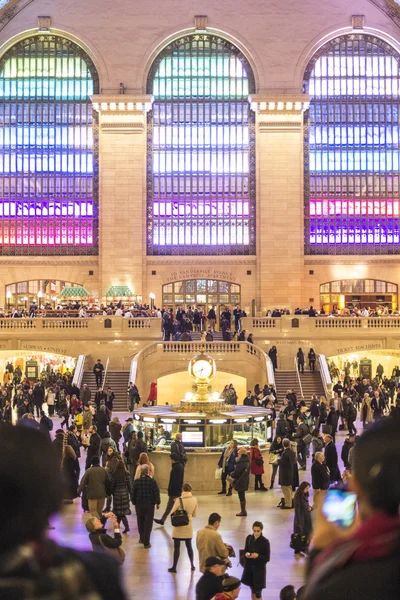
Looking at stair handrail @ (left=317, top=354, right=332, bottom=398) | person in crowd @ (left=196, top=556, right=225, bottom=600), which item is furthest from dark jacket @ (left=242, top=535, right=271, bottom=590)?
stair handrail @ (left=317, top=354, right=332, bottom=398)

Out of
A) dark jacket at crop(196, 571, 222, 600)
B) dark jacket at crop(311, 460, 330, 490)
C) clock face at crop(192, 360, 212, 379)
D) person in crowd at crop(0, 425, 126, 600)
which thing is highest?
person in crowd at crop(0, 425, 126, 600)

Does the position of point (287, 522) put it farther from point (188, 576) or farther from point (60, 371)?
point (60, 371)

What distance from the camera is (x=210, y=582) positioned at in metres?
8.44

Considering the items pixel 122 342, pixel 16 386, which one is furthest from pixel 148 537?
pixel 122 342

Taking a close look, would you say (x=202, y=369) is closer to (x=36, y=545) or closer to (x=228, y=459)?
(x=228, y=459)

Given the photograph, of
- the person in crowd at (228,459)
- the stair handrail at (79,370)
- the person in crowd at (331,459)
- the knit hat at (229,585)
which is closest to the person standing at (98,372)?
the stair handrail at (79,370)

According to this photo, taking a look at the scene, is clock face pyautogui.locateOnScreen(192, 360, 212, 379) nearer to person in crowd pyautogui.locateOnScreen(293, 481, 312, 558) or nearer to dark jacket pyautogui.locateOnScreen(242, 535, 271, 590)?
person in crowd pyautogui.locateOnScreen(293, 481, 312, 558)

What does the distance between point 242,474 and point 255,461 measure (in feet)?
7.49

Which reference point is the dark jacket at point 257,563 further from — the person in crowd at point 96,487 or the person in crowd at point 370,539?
the person in crowd at point 370,539

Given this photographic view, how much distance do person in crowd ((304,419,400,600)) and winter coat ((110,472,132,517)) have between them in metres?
12.1

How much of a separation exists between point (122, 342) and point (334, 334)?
924cm

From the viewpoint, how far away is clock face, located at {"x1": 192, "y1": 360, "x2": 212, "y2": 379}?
20.4 m

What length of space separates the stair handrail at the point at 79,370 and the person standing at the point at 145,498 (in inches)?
927

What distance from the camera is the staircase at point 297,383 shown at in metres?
37.3
